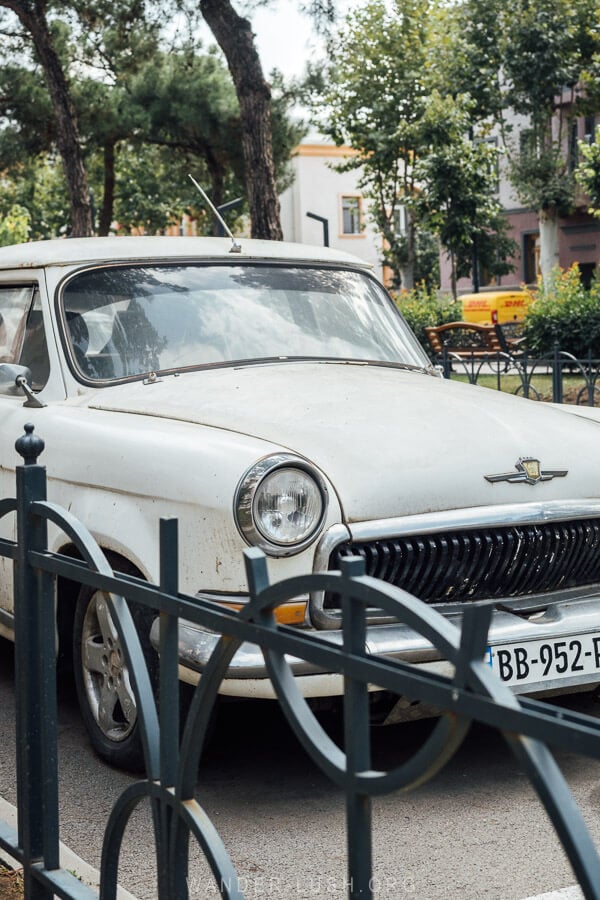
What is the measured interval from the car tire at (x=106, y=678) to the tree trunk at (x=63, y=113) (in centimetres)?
1552

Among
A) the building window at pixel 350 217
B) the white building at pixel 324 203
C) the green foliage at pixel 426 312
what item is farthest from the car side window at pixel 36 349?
the building window at pixel 350 217

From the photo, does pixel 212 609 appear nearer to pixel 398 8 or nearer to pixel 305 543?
pixel 305 543

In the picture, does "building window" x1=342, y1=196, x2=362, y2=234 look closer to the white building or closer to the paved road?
the white building

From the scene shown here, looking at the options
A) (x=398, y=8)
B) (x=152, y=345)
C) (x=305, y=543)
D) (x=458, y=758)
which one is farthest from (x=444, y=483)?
(x=398, y=8)

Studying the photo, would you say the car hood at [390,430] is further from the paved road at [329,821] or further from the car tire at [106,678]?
the paved road at [329,821]

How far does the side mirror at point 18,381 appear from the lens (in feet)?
15.6

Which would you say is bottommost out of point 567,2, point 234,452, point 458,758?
point 458,758

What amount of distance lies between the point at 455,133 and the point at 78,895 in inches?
1310

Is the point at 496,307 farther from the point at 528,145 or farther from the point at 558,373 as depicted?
the point at 558,373

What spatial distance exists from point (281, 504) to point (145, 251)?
6.26ft

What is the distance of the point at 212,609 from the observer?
208 centimetres

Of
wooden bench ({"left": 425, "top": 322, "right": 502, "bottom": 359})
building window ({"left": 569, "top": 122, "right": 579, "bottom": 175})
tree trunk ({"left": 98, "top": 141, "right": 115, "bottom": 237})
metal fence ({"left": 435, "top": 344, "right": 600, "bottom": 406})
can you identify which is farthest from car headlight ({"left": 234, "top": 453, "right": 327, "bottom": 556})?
building window ({"left": 569, "top": 122, "right": 579, "bottom": 175})

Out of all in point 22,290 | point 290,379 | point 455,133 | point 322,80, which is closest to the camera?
point 290,379

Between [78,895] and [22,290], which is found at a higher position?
[22,290]
